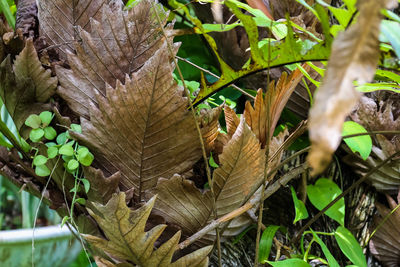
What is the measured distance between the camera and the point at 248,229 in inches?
18.9

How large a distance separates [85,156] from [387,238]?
15.7 inches

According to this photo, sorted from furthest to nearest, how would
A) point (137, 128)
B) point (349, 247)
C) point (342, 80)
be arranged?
point (349, 247) < point (137, 128) < point (342, 80)

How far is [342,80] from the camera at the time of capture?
0.55 ft

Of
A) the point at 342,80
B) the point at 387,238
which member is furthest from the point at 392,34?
the point at 387,238

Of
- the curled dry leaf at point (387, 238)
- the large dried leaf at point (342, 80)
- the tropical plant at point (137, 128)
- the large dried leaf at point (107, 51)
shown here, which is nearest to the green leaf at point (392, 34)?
the large dried leaf at point (342, 80)

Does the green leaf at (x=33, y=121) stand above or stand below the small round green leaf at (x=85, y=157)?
above

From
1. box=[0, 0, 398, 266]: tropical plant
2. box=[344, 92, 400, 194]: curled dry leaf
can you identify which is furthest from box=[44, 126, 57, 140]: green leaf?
box=[344, 92, 400, 194]: curled dry leaf

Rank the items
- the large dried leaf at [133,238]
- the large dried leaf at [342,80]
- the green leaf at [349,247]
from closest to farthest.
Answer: the large dried leaf at [342,80] < the large dried leaf at [133,238] < the green leaf at [349,247]

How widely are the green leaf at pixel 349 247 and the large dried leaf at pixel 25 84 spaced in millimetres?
360

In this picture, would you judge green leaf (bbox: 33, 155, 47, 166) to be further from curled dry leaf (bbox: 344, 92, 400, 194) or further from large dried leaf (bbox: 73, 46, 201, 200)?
curled dry leaf (bbox: 344, 92, 400, 194)

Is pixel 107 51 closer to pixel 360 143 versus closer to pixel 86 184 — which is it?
pixel 86 184

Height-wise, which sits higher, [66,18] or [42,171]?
[66,18]

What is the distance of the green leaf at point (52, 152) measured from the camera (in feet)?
1.34

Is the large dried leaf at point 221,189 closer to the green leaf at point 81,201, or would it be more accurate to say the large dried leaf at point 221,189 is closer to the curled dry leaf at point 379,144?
the green leaf at point 81,201
